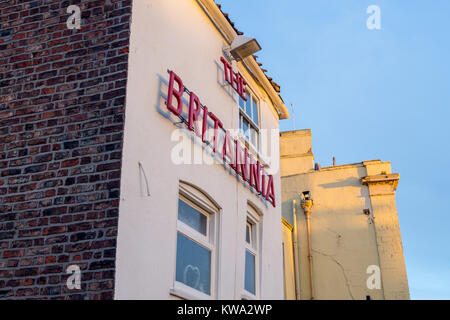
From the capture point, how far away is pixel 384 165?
15.7 m

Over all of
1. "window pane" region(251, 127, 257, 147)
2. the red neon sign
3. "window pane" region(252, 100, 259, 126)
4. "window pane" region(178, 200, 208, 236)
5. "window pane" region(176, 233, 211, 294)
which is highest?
"window pane" region(252, 100, 259, 126)

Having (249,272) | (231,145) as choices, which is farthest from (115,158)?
(249,272)

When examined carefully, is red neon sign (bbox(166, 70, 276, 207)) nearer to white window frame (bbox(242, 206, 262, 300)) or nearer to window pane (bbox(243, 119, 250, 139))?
white window frame (bbox(242, 206, 262, 300))

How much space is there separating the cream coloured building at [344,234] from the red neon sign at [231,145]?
4.98 m

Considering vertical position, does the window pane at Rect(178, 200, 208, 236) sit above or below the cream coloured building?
below

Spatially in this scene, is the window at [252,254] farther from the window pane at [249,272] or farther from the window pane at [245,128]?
the window pane at [245,128]

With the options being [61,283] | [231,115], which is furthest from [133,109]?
[231,115]

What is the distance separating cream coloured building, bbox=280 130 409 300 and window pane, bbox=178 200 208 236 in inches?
269

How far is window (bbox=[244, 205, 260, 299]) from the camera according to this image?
8.77 meters

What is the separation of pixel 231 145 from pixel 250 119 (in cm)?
158

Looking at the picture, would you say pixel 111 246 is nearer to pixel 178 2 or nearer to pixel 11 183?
pixel 11 183

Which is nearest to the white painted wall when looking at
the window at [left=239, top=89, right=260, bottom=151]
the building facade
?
the building facade

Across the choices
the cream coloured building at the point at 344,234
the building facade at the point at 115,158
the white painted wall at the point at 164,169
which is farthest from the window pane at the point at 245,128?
the cream coloured building at the point at 344,234

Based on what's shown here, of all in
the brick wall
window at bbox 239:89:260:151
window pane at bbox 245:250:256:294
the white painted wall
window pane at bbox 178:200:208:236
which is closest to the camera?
the brick wall
